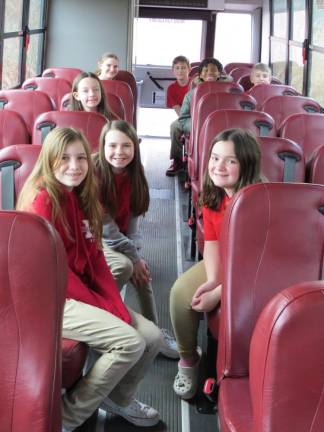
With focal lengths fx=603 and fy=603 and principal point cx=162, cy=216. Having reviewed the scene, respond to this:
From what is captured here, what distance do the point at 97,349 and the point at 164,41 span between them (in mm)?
10611

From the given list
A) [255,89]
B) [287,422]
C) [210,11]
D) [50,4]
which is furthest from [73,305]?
[210,11]

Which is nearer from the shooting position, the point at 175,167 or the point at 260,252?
the point at 260,252

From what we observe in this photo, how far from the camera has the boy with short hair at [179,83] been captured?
7555 mm

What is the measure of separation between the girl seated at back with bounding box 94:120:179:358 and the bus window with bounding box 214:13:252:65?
29.6 feet

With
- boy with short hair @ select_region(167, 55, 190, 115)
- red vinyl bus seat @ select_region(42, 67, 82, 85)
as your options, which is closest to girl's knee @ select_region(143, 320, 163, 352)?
red vinyl bus seat @ select_region(42, 67, 82, 85)

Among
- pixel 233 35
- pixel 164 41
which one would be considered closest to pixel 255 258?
pixel 233 35

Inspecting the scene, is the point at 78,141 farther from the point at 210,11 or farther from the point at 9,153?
the point at 210,11

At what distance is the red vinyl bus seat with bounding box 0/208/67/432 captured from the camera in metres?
1.43

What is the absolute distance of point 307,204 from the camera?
1.98 m

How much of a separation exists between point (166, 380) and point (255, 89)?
11.8 ft

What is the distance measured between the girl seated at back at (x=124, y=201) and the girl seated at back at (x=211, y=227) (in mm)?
334

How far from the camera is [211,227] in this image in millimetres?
2529

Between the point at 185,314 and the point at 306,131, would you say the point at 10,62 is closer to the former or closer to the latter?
the point at 306,131

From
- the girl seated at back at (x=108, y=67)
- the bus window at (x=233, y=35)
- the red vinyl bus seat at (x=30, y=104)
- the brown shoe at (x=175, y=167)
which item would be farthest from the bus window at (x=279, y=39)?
the red vinyl bus seat at (x=30, y=104)
